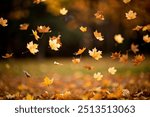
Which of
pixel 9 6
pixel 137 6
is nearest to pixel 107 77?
pixel 137 6

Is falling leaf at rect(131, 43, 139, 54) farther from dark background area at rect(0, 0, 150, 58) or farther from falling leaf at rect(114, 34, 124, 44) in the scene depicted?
falling leaf at rect(114, 34, 124, 44)

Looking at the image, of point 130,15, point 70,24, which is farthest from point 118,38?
point 130,15

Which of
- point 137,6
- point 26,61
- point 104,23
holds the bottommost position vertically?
point 137,6

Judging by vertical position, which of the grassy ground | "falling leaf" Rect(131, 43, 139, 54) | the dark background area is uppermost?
the dark background area

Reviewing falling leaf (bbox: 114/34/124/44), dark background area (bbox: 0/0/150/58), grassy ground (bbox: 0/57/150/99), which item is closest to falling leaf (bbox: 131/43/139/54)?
dark background area (bbox: 0/0/150/58)

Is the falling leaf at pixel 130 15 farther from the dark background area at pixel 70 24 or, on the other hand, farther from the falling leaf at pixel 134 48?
the falling leaf at pixel 134 48

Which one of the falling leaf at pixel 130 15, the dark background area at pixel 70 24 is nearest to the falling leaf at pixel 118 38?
the dark background area at pixel 70 24

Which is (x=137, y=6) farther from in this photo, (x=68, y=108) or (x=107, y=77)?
(x=68, y=108)
